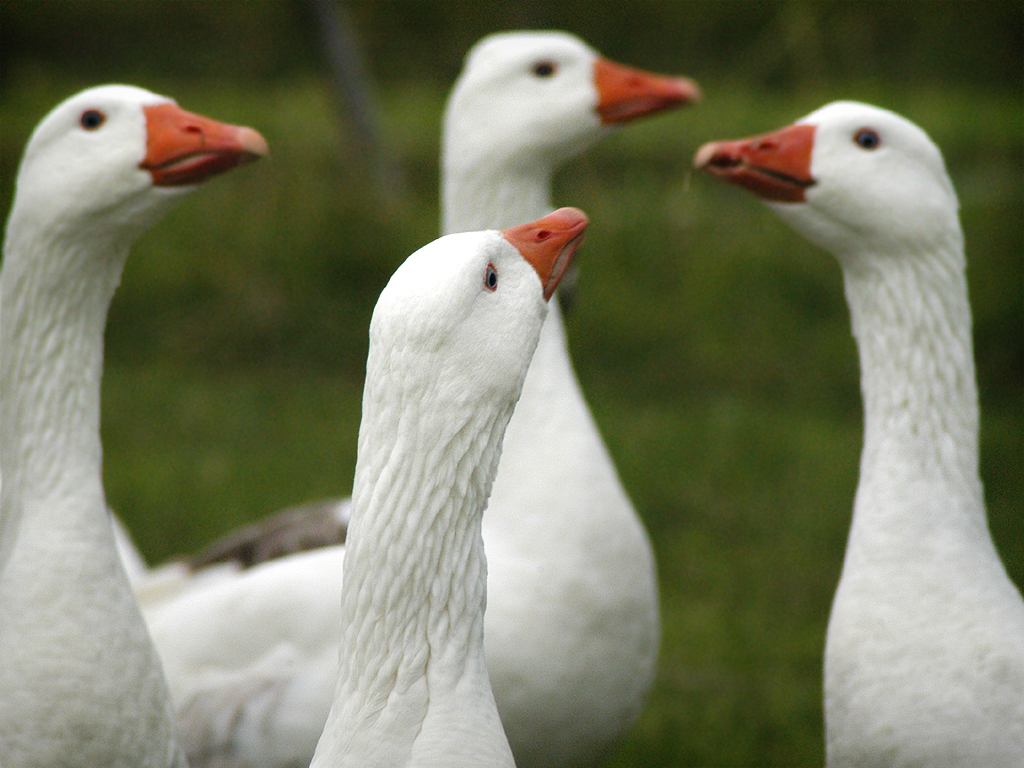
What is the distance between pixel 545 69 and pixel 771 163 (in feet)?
3.71

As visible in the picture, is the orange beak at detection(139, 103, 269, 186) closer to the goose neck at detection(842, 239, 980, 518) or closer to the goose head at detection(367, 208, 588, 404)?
A: the goose head at detection(367, 208, 588, 404)

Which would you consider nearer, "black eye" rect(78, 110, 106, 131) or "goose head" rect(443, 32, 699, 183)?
"black eye" rect(78, 110, 106, 131)

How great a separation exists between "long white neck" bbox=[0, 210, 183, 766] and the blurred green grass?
2860 mm

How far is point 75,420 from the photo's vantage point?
316 centimetres

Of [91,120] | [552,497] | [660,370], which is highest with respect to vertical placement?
[91,120]

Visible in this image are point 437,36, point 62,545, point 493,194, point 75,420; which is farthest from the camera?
point 437,36

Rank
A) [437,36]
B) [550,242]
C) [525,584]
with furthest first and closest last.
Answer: [437,36] < [525,584] < [550,242]

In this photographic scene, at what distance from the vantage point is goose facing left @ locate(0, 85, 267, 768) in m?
2.93

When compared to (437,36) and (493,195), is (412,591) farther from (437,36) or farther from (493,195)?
(437,36)

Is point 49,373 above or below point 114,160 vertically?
below

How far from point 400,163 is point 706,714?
28.7 feet

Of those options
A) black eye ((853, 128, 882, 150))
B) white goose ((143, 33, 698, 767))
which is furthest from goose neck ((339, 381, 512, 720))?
black eye ((853, 128, 882, 150))

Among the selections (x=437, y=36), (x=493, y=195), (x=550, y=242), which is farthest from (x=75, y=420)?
(x=437, y=36)

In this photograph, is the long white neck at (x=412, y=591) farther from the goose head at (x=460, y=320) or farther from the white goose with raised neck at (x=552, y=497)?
the white goose with raised neck at (x=552, y=497)
